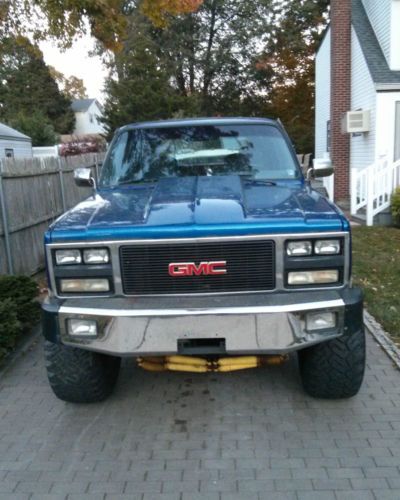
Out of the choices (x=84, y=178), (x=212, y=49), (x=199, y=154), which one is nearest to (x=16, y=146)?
(x=212, y=49)

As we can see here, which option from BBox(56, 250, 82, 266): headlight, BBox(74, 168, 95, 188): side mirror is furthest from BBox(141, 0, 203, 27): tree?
BBox(56, 250, 82, 266): headlight

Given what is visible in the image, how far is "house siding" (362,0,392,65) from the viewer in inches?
517

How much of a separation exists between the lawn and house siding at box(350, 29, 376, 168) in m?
3.42

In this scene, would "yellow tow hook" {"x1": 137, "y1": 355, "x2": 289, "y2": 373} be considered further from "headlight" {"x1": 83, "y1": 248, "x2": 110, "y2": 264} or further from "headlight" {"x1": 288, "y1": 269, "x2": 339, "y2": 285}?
"headlight" {"x1": 83, "y1": 248, "x2": 110, "y2": 264}

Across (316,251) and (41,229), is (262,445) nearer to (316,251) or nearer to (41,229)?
(316,251)

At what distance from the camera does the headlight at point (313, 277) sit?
3316mm

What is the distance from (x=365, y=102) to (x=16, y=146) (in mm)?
18565

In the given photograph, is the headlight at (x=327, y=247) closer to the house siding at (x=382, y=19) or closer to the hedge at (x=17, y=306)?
the hedge at (x=17, y=306)

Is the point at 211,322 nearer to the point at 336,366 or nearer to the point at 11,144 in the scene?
the point at 336,366

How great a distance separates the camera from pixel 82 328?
3.34 m

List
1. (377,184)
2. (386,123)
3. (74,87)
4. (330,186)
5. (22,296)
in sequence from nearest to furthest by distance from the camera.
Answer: (22,296)
(377,184)
(386,123)
(330,186)
(74,87)

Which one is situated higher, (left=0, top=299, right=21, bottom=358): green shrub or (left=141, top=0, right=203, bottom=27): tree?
(left=141, top=0, right=203, bottom=27): tree

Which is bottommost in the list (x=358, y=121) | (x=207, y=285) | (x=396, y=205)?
(x=396, y=205)

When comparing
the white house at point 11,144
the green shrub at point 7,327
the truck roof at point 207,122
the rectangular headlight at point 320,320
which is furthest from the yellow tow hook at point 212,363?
the white house at point 11,144
